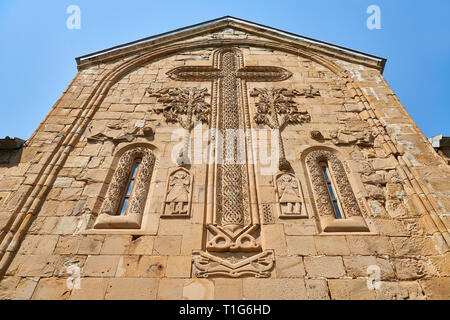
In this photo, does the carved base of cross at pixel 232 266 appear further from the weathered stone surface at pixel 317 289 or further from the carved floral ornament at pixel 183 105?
the carved floral ornament at pixel 183 105

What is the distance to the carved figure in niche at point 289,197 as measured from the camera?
4.33m

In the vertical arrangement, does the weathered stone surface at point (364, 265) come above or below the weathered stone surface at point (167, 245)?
below

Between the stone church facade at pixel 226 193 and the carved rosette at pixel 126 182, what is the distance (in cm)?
2

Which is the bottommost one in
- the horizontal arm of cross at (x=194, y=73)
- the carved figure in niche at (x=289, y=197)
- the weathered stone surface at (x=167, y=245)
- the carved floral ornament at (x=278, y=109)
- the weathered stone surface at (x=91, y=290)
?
the weathered stone surface at (x=91, y=290)

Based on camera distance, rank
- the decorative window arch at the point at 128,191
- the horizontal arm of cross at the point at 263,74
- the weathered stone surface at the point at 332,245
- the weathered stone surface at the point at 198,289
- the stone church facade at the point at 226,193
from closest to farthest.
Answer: the weathered stone surface at the point at 198,289 → the stone church facade at the point at 226,193 → the weathered stone surface at the point at 332,245 → the decorative window arch at the point at 128,191 → the horizontal arm of cross at the point at 263,74

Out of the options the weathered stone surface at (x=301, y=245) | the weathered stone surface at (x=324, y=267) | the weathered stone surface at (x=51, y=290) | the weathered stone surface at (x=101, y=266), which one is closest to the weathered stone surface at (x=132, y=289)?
the weathered stone surface at (x=101, y=266)

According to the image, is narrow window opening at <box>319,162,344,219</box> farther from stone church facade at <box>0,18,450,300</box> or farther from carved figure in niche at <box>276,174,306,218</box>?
carved figure in niche at <box>276,174,306,218</box>

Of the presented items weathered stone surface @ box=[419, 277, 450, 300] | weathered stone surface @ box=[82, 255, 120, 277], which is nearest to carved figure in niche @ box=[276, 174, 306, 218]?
weathered stone surface @ box=[419, 277, 450, 300]

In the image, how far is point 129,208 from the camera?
4.49 metres

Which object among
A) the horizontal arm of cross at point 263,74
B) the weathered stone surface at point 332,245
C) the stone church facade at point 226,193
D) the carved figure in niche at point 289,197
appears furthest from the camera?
the horizontal arm of cross at point 263,74

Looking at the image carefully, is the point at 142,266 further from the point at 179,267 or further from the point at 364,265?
the point at 364,265

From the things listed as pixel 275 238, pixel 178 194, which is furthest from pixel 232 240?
pixel 178 194
